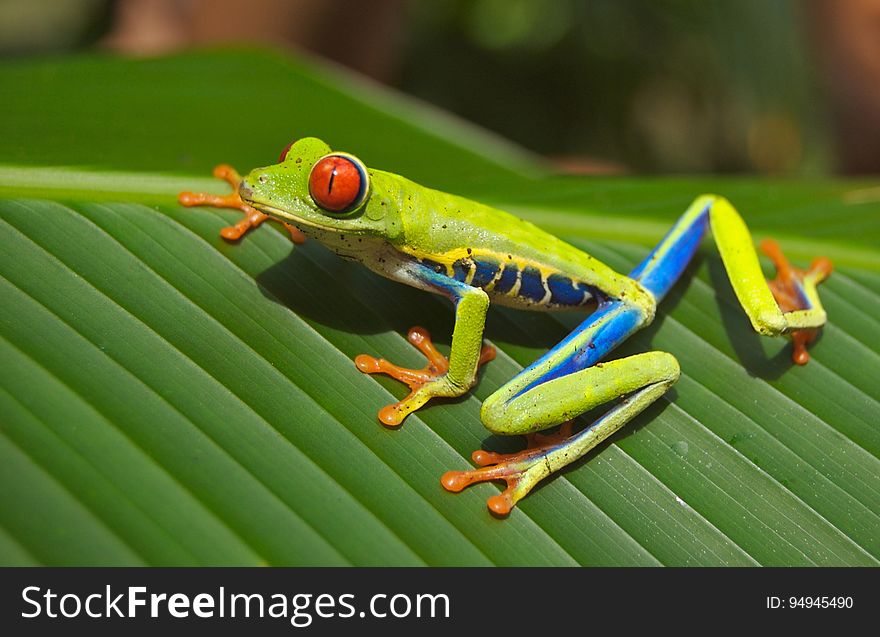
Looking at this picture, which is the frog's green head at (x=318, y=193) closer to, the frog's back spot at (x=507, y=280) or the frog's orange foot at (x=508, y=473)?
the frog's back spot at (x=507, y=280)

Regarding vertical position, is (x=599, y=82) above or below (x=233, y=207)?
above

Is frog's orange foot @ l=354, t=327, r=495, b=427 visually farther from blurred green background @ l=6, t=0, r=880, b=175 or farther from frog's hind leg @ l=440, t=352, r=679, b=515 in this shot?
blurred green background @ l=6, t=0, r=880, b=175

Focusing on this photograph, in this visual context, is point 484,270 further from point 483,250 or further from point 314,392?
point 314,392

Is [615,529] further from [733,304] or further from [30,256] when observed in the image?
[30,256]

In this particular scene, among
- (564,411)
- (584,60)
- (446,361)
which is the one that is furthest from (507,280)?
(584,60)

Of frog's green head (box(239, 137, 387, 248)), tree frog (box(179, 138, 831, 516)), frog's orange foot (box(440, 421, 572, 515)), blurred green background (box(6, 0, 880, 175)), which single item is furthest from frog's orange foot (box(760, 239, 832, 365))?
blurred green background (box(6, 0, 880, 175))

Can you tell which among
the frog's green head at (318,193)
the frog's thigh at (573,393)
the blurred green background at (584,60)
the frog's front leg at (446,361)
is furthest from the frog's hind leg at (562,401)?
the blurred green background at (584,60)
